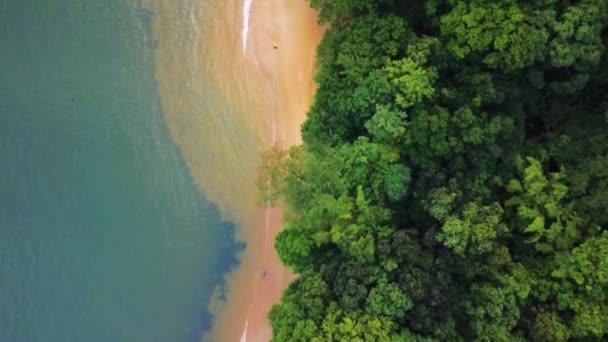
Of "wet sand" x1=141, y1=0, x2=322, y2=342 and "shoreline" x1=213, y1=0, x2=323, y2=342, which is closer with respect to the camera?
"shoreline" x1=213, y1=0, x2=323, y2=342

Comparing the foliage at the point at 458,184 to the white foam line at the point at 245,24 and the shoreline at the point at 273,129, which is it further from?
the white foam line at the point at 245,24

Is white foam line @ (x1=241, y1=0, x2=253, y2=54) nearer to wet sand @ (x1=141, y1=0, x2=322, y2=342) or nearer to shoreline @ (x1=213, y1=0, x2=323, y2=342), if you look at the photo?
wet sand @ (x1=141, y1=0, x2=322, y2=342)

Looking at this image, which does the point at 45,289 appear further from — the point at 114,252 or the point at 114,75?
the point at 114,75

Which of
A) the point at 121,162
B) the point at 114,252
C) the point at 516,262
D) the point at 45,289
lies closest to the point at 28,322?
the point at 45,289

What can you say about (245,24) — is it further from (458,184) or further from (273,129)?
(458,184)

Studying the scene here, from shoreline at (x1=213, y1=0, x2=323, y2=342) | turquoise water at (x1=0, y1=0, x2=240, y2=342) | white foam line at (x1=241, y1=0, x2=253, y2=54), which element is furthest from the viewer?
white foam line at (x1=241, y1=0, x2=253, y2=54)

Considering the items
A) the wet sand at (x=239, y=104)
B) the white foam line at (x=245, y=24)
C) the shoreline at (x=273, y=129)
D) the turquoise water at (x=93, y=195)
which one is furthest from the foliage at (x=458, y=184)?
the turquoise water at (x=93, y=195)

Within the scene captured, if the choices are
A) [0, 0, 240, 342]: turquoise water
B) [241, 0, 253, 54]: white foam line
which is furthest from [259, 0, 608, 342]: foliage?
[0, 0, 240, 342]: turquoise water
